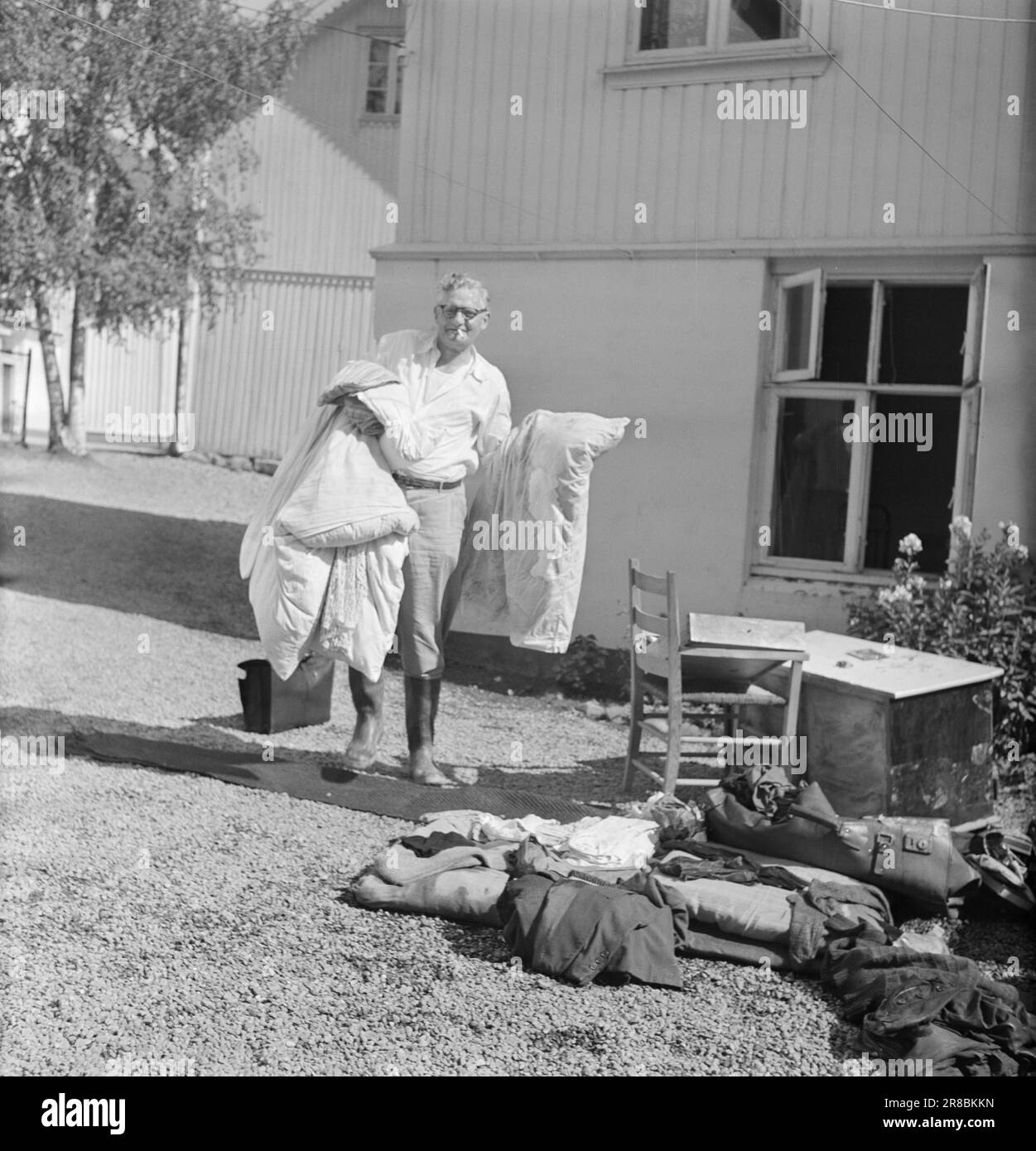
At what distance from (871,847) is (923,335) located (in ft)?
11.9

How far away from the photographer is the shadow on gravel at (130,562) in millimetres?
8656

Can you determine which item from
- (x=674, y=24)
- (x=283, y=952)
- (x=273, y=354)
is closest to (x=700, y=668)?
(x=283, y=952)

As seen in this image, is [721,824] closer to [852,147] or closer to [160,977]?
[160,977]

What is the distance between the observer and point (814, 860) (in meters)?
4.10

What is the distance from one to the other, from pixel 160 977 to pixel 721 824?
1.80 meters

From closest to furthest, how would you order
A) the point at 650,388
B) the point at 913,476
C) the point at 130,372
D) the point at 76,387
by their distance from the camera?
the point at 913,476
the point at 650,388
the point at 76,387
the point at 130,372

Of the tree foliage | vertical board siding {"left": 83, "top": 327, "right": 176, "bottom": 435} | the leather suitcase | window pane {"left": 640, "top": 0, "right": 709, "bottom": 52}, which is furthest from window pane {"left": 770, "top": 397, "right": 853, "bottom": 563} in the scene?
vertical board siding {"left": 83, "top": 327, "right": 176, "bottom": 435}

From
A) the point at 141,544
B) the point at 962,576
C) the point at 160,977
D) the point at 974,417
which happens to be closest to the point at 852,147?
the point at 974,417

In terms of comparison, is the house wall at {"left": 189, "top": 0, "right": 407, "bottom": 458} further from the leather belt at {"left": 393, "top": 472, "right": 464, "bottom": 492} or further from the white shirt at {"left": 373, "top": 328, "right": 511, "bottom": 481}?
the leather belt at {"left": 393, "top": 472, "right": 464, "bottom": 492}

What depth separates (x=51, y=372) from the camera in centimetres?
1261

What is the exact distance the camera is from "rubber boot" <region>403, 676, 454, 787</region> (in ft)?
17.1

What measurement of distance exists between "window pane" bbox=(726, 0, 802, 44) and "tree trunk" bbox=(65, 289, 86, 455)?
7.13 m

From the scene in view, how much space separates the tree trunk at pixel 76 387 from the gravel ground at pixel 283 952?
265 inches

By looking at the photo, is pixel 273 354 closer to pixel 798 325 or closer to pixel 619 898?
pixel 798 325
